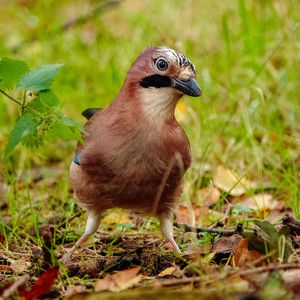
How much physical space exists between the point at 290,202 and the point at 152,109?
1148 mm

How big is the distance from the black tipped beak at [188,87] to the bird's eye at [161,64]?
9cm

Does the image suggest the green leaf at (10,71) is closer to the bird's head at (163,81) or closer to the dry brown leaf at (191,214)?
the bird's head at (163,81)

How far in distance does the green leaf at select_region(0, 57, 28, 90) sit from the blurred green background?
637 mm

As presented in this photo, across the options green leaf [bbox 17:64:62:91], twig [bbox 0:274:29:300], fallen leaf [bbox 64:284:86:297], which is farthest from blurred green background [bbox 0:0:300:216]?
twig [bbox 0:274:29:300]

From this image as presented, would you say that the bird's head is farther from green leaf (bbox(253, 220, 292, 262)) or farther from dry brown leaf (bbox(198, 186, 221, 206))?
dry brown leaf (bbox(198, 186, 221, 206))

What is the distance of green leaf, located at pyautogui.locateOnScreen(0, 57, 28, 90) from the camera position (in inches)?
113

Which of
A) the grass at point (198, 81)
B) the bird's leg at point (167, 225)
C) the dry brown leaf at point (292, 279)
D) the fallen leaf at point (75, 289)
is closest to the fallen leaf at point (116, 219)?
the grass at point (198, 81)

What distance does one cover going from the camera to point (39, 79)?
275 cm

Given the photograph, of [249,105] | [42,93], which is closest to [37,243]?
[42,93]

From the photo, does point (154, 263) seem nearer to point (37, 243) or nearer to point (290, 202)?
point (37, 243)

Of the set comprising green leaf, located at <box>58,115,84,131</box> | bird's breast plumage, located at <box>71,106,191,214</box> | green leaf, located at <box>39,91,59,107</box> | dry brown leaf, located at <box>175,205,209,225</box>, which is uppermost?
green leaf, located at <box>39,91,59,107</box>

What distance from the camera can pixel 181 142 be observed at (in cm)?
328

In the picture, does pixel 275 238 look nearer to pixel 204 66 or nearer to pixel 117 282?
pixel 117 282

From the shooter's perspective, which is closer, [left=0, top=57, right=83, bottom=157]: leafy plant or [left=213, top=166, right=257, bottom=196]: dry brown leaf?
[left=0, top=57, right=83, bottom=157]: leafy plant
